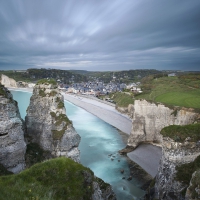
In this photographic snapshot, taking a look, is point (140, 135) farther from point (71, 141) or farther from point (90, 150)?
point (71, 141)

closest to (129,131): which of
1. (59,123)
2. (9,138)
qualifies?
(59,123)

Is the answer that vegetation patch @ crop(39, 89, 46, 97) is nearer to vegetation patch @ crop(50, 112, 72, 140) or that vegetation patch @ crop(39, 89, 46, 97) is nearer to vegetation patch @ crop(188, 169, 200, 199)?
vegetation patch @ crop(50, 112, 72, 140)

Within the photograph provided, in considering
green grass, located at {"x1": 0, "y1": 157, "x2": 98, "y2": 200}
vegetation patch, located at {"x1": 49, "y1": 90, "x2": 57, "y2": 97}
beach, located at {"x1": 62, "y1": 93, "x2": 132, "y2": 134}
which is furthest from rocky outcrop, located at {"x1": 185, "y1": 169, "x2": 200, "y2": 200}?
beach, located at {"x1": 62, "y1": 93, "x2": 132, "y2": 134}

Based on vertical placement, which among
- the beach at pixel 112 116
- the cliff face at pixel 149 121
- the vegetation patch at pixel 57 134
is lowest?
the beach at pixel 112 116

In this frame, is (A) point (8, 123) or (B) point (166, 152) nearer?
(A) point (8, 123)

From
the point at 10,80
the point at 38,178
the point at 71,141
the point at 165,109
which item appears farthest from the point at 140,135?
the point at 10,80

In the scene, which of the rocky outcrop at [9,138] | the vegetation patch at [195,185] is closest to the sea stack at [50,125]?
the rocky outcrop at [9,138]

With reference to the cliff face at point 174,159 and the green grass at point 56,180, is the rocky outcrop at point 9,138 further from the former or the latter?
the cliff face at point 174,159
